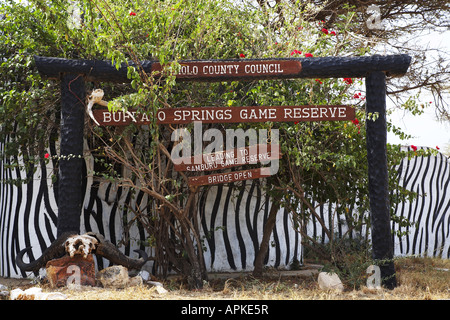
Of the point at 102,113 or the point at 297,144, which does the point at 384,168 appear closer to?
the point at 297,144

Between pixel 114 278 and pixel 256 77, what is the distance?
10.2ft

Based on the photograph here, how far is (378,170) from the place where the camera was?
6.45 meters

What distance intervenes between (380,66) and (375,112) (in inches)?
23.5

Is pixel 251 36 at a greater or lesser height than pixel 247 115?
greater

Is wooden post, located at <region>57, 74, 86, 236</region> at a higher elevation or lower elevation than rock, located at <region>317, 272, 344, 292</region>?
higher

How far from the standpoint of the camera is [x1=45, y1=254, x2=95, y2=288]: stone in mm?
5953

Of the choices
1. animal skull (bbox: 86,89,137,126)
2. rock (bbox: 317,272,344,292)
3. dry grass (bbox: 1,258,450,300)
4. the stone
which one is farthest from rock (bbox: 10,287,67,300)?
rock (bbox: 317,272,344,292)

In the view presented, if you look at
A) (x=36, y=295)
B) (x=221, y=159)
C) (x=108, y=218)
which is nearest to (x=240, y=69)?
(x=221, y=159)

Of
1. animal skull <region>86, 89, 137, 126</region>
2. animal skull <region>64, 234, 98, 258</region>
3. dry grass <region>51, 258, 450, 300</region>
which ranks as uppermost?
animal skull <region>86, 89, 137, 126</region>

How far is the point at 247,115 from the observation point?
6.48m

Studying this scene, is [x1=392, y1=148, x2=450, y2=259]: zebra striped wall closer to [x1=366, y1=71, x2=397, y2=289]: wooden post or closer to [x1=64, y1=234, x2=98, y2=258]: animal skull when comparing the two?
[x1=366, y1=71, x2=397, y2=289]: wooden post

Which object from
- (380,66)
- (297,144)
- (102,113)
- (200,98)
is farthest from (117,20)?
(380,66)

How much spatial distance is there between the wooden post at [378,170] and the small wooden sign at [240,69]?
1.02 meters

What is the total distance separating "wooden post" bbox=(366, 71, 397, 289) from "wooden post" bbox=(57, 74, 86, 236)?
3.72 metres
